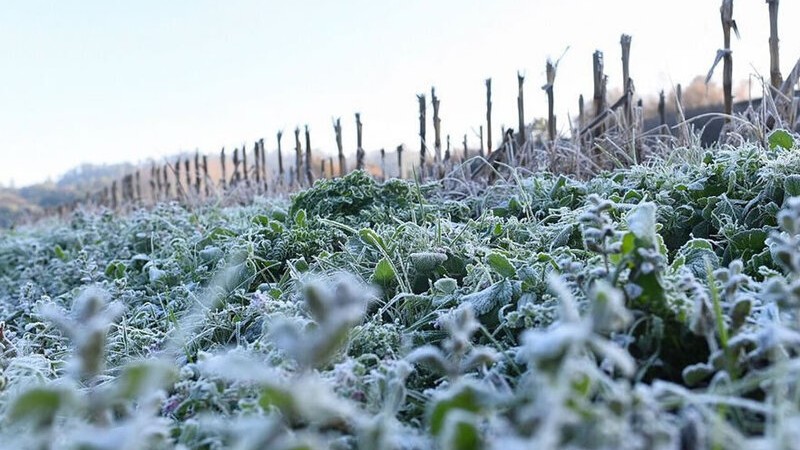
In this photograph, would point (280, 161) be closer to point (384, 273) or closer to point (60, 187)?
point (384, 273)

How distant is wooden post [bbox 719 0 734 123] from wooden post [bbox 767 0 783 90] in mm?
167

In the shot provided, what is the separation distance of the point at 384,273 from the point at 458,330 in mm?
775

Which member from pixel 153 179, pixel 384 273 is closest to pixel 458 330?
pixel 384 273

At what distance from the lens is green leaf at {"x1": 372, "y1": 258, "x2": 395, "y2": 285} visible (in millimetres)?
1579

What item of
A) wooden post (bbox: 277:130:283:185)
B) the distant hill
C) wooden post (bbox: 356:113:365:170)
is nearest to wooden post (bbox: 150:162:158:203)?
wooden post (bbox: 277:130:283:185)

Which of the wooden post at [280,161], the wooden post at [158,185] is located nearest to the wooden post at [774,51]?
the wooden post at [280,161]

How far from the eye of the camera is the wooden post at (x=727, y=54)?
2.79 metres

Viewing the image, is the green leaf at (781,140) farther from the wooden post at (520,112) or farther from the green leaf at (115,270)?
the green leaf at (115,270)

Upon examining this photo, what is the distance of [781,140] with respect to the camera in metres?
1.96

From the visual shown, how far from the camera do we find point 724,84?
2932 mm

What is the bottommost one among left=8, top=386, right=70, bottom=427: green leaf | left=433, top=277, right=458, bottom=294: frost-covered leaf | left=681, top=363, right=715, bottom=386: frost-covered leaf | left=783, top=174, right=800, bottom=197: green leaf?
left=433, top=277, right=458, bottom=294: frost-covered leaf

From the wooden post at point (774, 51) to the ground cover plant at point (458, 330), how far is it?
978mm

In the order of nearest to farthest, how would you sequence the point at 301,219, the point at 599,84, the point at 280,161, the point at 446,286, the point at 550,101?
A: the point at 446,286 → the point at 301,219 → the point at 599,84 → the point at 550,101 → the point at 280,161

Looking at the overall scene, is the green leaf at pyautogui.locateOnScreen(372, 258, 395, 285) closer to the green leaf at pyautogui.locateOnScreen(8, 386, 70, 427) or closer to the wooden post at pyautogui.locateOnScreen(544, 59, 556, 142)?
the green leaf at pyautogui.locateOnScreen(8, 386, 70, 427)
